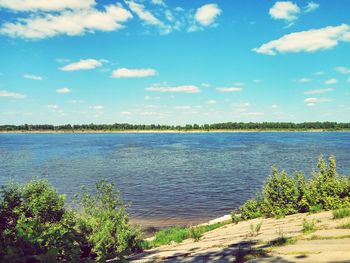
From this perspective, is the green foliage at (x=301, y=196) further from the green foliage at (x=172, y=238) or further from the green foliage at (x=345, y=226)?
the green foliage at (x=345, y=226)

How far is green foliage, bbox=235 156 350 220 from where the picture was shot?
655 inches

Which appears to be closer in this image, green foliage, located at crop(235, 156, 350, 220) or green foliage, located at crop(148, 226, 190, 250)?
green foliage, located at crop(148, 226, 190, 250)

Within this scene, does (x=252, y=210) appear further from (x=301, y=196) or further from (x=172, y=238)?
(x=172, y=238)

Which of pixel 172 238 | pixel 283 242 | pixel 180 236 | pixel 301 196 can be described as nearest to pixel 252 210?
pixel 301 196

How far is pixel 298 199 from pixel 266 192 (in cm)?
176

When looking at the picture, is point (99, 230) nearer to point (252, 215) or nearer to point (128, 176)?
point (252, 215)

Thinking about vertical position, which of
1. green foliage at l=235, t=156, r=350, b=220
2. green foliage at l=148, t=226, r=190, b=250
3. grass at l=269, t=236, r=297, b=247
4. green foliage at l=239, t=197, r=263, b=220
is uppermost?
grass at l=269, t=236, r=297, b=247

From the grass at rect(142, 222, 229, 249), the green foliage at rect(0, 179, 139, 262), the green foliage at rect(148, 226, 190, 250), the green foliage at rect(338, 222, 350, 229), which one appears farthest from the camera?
the green foliage at rect(0, 179, 139, 262)

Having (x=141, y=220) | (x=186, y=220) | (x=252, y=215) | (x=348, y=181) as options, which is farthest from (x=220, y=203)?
(x=348, y=181)

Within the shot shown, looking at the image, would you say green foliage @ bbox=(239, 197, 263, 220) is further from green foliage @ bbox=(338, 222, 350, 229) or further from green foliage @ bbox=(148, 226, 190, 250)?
green foliage @ bbox=(338, 222, 350, 229)

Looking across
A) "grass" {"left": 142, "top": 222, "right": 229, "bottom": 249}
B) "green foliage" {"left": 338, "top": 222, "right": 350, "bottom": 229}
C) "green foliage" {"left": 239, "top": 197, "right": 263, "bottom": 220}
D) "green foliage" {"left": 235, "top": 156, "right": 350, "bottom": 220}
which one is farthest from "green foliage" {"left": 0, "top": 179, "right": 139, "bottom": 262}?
"green foliage" {"left": 338, "top": 222, "right": 350, "bottom": 229}

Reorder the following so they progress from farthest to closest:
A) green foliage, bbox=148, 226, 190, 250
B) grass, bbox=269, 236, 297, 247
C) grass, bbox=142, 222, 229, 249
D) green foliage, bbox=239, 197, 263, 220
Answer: green foliage, bbox=239, 197, 263, 220 < green foliage, bbox=148, 226, 190, 250 < grass, bbox=142, 222, 229, 249 < grass, bbox=269, 236, 297, 247

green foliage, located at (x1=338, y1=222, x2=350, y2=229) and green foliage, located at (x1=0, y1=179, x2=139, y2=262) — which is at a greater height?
green foliage, located at (x1=338, y1=222, x2=350, y2=229)

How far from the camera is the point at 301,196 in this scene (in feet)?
60.1
